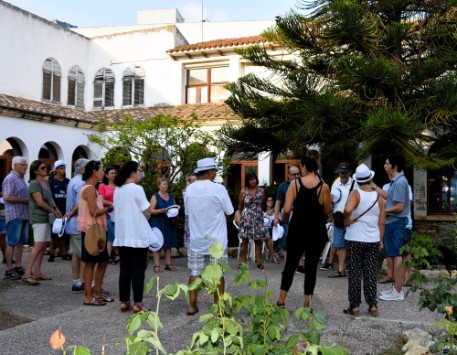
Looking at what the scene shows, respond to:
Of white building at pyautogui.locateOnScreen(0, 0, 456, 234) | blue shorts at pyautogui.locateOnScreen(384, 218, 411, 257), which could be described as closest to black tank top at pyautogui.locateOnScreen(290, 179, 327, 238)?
blue shorts at pyautogui.locateOnScreen(384, 218, 411, 257)

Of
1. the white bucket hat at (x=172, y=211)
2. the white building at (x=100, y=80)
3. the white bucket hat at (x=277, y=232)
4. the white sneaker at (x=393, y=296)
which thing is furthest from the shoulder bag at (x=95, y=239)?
the white building at (x=100, y=80)

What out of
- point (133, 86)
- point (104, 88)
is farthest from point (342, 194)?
point (104, 88)

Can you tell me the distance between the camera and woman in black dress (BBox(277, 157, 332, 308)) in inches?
200

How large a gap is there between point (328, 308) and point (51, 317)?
2.80 meters

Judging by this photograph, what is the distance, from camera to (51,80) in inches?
776

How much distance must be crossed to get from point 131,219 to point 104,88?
17.0 m

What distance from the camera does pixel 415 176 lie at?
1496 centimetres

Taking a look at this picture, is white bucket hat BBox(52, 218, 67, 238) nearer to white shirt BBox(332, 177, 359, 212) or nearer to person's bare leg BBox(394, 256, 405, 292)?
white shirt BBox(332, 177, 359, 212)

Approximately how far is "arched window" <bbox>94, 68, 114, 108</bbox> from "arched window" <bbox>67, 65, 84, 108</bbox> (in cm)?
55

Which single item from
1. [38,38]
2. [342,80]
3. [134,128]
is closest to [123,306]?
[342,80]

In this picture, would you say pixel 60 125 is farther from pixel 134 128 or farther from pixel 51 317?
pixel 51 317

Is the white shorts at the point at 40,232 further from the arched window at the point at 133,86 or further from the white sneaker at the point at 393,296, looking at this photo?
the arched window at the point at 133,86

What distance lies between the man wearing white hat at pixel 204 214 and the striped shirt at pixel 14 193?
2867 mm

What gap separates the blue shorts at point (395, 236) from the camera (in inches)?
247
